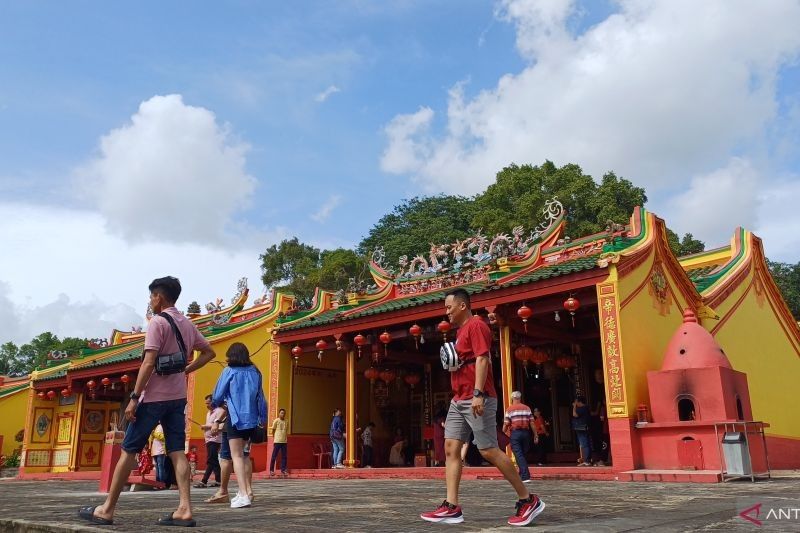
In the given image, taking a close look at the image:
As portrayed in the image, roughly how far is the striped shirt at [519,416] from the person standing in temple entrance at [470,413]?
510 centimetres

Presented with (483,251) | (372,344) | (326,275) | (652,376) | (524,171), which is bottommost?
(652,376)

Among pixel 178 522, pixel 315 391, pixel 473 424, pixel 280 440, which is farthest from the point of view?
pixel 315 391

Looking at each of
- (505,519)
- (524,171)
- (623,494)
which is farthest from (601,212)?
(505,519)

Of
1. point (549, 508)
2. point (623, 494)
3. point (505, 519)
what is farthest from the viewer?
point (623, 494)

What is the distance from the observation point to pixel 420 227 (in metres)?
39.7

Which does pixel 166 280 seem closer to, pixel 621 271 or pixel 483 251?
pixel 621 271

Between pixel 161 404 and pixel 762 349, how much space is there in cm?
1536

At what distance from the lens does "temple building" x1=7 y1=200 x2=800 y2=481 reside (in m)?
10.6

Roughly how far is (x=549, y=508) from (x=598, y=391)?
1069 centimetres

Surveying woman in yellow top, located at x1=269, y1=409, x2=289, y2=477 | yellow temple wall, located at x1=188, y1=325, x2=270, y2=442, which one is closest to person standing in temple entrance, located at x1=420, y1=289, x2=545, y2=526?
woman in yellow top, located at x1=269, y1=409, x2=289, y2=477

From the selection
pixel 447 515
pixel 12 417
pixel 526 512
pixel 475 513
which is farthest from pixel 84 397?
pixel 526 512

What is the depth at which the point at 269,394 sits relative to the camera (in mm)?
16016

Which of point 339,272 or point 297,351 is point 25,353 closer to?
point 339,272

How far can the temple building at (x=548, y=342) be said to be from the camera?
10648 mm
